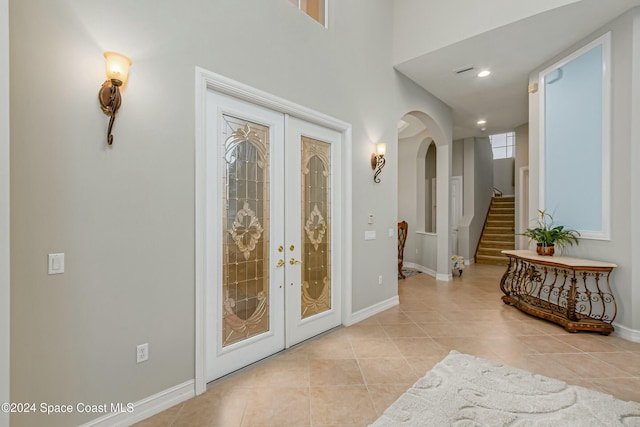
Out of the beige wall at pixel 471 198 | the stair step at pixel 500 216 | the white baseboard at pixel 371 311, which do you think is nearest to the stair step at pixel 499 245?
the beige wall at pixel 471 198

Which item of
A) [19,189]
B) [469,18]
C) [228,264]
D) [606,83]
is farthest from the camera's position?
[469,18]

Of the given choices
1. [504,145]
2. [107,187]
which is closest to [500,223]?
[504,145]

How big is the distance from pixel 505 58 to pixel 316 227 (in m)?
3.49

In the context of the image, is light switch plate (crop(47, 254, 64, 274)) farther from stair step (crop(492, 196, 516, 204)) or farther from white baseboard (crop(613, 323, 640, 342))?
stair step (crop(492, 196, 516, 204))

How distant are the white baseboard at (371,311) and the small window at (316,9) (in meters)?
3.41

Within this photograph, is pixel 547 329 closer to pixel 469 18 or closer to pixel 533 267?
pixel 533 267

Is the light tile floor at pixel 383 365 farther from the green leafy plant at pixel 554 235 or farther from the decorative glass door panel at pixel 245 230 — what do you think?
the green leafy plant at pixel 554 235

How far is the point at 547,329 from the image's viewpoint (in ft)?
11.1

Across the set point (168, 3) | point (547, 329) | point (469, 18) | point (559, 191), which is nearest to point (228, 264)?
point (168, 3)

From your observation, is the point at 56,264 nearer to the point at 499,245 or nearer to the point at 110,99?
the point at 110,99

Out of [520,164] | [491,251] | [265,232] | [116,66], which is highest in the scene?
[520,164]

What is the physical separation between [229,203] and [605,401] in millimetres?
3080

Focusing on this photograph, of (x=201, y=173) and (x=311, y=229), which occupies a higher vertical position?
(x=201, y=173)

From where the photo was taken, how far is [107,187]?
1.77 metres
